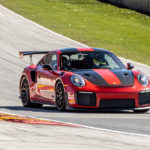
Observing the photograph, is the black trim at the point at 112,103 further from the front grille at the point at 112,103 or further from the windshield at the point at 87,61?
the windshield at the point at 87,61

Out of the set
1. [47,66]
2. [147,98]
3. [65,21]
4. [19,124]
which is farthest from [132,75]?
[65,21]

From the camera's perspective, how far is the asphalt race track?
30.6 ft

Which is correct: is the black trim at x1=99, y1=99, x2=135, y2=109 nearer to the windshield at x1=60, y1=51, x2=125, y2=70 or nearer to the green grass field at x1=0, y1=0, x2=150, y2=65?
the windshield at x1=60, y1=51, x2=125, y2=70

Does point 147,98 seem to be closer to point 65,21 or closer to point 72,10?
point 65,21

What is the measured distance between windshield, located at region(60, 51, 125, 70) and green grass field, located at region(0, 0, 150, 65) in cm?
1008

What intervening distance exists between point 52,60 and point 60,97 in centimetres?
143

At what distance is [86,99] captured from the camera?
10.9m

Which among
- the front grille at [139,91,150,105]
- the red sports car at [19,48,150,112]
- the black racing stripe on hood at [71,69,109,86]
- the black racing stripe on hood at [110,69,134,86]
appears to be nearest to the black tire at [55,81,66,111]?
the red sports car at [19,48,150,112]

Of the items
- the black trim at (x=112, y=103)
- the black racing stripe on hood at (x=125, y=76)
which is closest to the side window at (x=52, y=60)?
the black racing stripe on hood at (x=125, y=76)

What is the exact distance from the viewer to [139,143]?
6.71 metres

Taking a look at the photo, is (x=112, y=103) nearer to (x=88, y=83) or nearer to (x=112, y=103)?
(x=112, y=103)

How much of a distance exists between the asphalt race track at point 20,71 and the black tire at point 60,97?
16 centimetres

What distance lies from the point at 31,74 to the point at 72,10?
21277 millimetres

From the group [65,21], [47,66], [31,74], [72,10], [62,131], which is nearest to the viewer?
[62,131]
